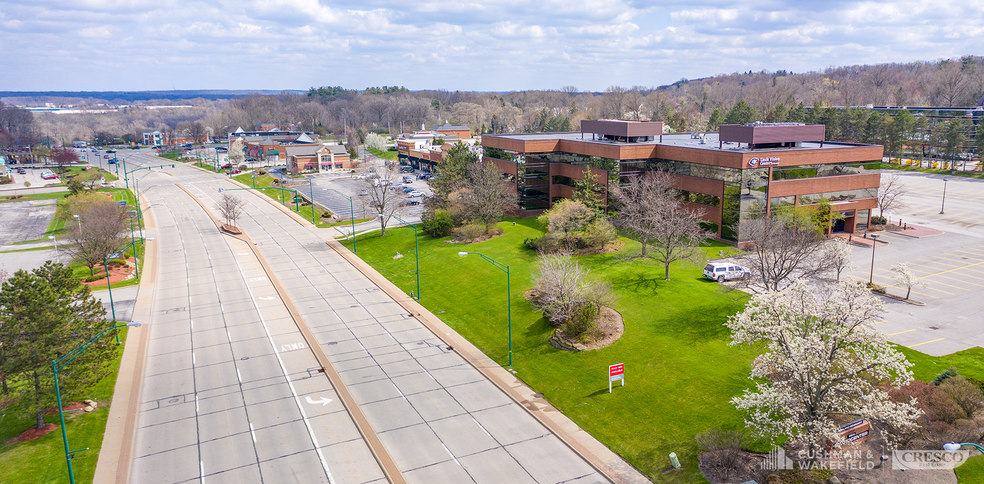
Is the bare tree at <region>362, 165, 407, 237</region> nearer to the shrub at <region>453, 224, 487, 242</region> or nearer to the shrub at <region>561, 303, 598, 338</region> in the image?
the shrub at <region>453, 224, 487, 242</region>

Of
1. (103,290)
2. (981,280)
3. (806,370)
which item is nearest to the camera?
(806,370)

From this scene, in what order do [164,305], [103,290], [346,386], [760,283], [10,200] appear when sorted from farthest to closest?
1. [10,200]
2. [103,290]
3. [164,305]
4. [760,283]
5. [346,386]

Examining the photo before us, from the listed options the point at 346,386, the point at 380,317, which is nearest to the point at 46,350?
the point at 346,386

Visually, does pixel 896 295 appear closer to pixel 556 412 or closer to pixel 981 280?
pixel 981 280

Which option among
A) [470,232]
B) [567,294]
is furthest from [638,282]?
[470,232]

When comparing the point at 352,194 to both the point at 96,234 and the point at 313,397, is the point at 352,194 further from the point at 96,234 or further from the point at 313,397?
the point at 313,397
